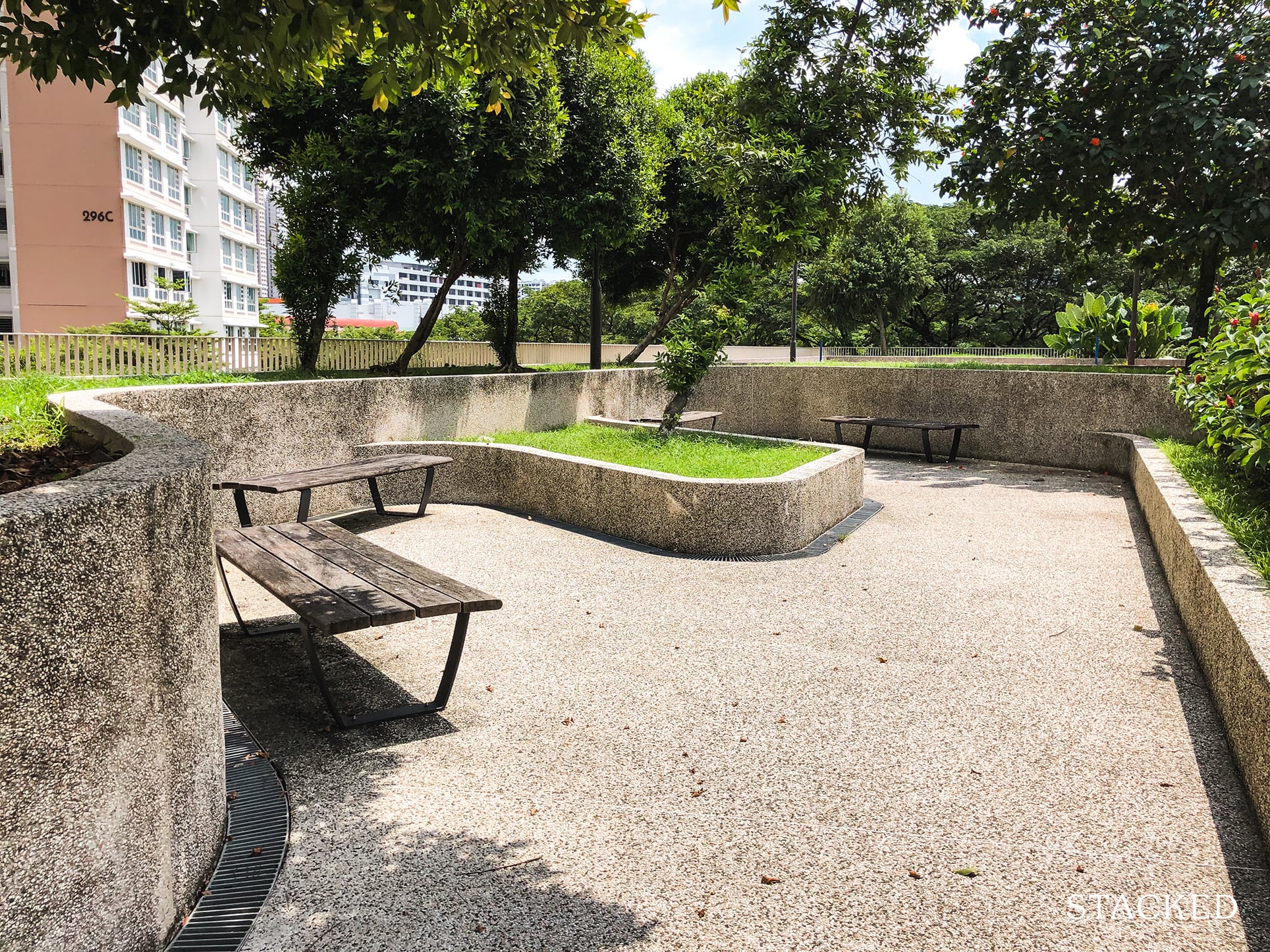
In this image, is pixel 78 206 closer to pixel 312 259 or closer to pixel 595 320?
pixel 595 320

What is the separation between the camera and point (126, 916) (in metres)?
2.23

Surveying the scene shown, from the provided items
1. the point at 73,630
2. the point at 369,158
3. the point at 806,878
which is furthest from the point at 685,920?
the point at 369,158

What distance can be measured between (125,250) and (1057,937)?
2059 inches

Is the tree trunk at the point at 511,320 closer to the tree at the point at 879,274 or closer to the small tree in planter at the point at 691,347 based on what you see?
the small tree in planter at the point at 691,347

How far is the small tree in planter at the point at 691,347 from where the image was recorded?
10492 mm

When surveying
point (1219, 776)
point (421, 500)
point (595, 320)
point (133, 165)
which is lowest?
point (1219, 776)

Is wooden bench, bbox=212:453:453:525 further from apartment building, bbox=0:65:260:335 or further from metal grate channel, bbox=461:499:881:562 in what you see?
apartment building, bbox=0:65:260:335

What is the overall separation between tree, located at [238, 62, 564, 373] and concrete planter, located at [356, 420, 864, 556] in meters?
4.15

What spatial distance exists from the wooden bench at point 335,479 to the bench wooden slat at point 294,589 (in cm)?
154

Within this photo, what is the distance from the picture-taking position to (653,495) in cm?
728

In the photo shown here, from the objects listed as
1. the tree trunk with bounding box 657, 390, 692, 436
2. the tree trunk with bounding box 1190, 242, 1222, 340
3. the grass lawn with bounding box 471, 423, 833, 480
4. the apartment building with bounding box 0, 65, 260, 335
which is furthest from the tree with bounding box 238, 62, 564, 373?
the apartment building with bounding box 0, 65, 260, 335

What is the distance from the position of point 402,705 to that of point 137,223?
51972 mm

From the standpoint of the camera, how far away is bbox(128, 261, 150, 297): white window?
1825 inches

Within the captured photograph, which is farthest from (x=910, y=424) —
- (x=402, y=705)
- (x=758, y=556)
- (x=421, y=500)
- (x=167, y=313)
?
(x=167, y=313)
